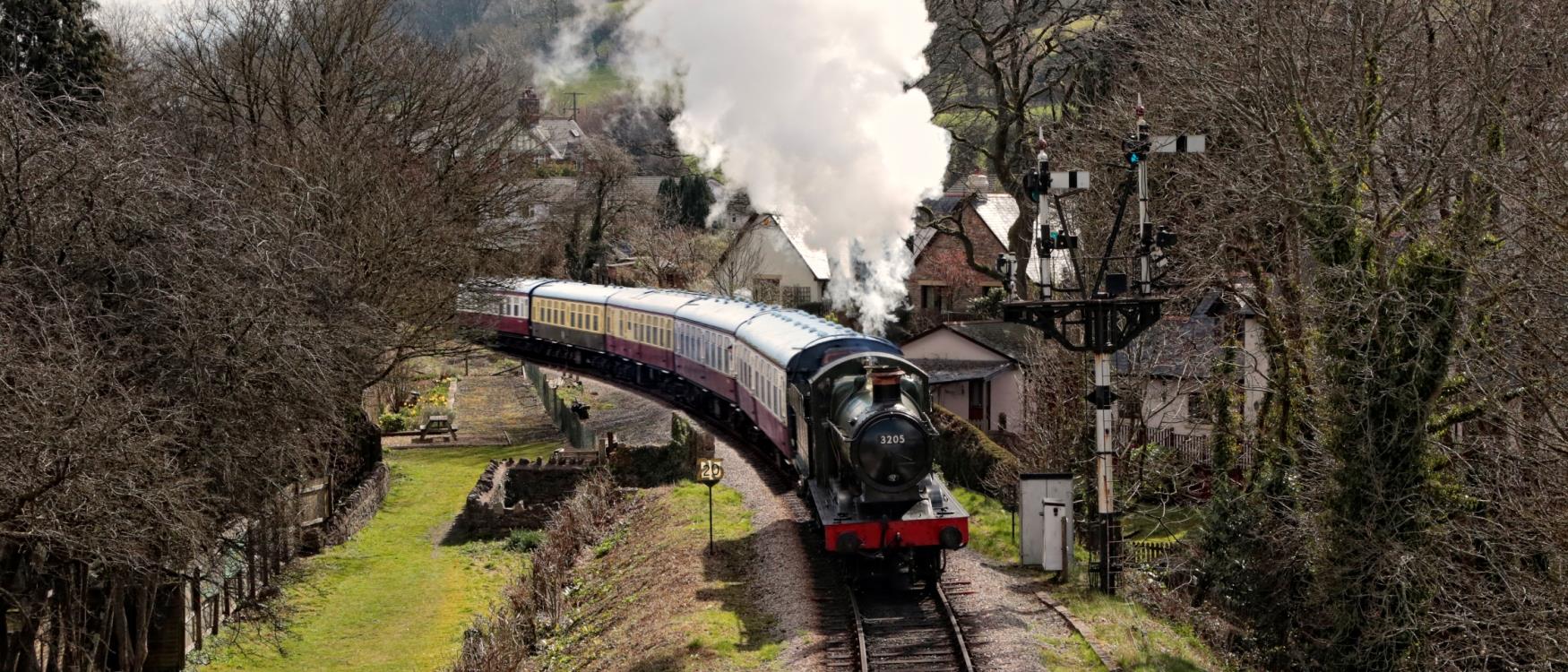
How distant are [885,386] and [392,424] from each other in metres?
24.5

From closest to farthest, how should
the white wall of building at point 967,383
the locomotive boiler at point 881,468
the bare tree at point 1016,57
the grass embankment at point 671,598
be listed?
the grass embankment at point 671,598 < the locomotive boiler at point 881,468 < the bare tree at point 1016,57 < the white wall of building at point 967,383

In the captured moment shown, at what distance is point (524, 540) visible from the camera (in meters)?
26.3

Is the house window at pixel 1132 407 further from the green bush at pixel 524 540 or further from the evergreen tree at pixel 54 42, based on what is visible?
the evergreen tree at pixel 54 42

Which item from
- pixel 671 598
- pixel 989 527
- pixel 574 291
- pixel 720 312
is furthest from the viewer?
pixel 574 291

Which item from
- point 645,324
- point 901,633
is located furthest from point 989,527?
point 645,324

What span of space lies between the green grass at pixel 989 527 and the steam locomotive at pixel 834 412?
76.6 inches

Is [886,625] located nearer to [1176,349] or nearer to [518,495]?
[1176,349]

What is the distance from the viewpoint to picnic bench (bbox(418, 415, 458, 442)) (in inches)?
1441

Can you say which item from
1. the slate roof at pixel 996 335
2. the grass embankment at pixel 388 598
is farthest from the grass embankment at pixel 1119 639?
the slate roof at pixel 996 335

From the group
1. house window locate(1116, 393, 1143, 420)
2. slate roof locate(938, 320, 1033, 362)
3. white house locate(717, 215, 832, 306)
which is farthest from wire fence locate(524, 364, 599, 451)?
house window locate(1116, 393, 1143, 420)

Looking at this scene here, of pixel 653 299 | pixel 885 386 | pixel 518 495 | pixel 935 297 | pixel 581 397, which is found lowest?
pixel 518 495

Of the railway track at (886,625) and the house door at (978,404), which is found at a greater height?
the house door at (978,404)

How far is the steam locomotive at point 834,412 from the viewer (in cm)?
1609

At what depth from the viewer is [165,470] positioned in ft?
43.3
